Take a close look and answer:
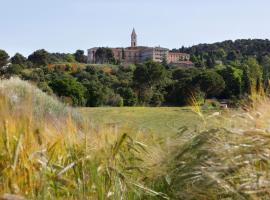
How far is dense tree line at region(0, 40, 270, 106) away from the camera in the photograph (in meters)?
7.03

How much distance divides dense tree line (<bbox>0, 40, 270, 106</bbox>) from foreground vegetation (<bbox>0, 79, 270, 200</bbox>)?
2.20ft

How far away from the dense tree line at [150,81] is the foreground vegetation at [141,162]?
672 mm

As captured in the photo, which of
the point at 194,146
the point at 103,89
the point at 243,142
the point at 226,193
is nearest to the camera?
the point at 226,193

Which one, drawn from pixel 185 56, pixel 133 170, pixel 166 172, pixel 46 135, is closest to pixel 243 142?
pixel 166 172

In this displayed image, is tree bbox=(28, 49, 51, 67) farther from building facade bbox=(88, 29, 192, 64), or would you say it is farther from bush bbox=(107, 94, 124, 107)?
building facade bbox=(88, 29, 192, 64)

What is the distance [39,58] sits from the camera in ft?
180

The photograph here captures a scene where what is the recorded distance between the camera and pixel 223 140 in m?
3.02

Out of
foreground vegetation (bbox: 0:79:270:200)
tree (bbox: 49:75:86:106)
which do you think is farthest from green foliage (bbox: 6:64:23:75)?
foreground vegetation (bbox: 0:79:270:200)

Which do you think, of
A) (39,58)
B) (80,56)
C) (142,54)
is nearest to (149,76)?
(39,58)

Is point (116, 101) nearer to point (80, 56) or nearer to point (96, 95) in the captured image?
point (96, 95)

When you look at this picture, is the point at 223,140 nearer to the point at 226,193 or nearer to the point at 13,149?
the point at 226,193

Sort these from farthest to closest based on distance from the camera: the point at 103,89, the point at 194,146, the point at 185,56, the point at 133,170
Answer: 1. the point at 185,56
2. the point at 103,89
3. the point at 133,170
4. the point at 194,146

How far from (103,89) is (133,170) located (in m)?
26.6

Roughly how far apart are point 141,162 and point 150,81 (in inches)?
1543
